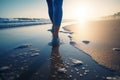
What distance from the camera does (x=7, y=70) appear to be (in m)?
2.28

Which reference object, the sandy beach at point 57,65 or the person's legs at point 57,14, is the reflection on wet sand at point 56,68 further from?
the person's legs at point 57,14

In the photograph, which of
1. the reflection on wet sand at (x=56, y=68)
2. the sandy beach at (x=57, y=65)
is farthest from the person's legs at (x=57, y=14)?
the reflection on wet sand at (x=56, y=68)

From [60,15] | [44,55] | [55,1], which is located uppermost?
[55,1]

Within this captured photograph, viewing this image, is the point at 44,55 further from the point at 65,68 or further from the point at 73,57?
the point at 65,68

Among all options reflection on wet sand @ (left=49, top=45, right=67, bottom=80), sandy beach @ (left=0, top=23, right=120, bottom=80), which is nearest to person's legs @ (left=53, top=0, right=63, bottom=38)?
sandy beach @ (left=0, top=23, right=120, bottom=80)

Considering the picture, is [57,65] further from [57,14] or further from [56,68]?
[57,14]

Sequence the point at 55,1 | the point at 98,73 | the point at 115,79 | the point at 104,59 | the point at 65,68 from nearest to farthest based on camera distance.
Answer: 1. the point at 115,79
2. the point at 98,73
3. the point at 65,68
4. the point at 104,59
5. the point at 55,1

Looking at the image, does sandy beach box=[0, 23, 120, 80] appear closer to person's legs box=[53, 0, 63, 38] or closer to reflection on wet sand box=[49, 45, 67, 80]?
reflection on wet sand box=[49, 45, 67, 80]

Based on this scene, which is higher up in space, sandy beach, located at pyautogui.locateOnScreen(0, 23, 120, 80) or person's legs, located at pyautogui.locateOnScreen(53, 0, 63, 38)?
person's legs, located at pyautogui.locateOnScreen(53, 0, 63, 38)

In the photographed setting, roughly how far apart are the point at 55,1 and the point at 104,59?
1835mm

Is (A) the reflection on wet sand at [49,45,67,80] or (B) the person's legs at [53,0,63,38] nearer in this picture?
(A) the reflection on wet sand at [49,45,67,80]

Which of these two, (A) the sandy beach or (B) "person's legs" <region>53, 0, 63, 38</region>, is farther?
(B) "person's legs" <region>53, 0, 63, 38</region>

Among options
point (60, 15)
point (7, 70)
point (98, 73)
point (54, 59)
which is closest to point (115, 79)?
point (98, 73)

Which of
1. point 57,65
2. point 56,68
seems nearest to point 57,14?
point 57,65
